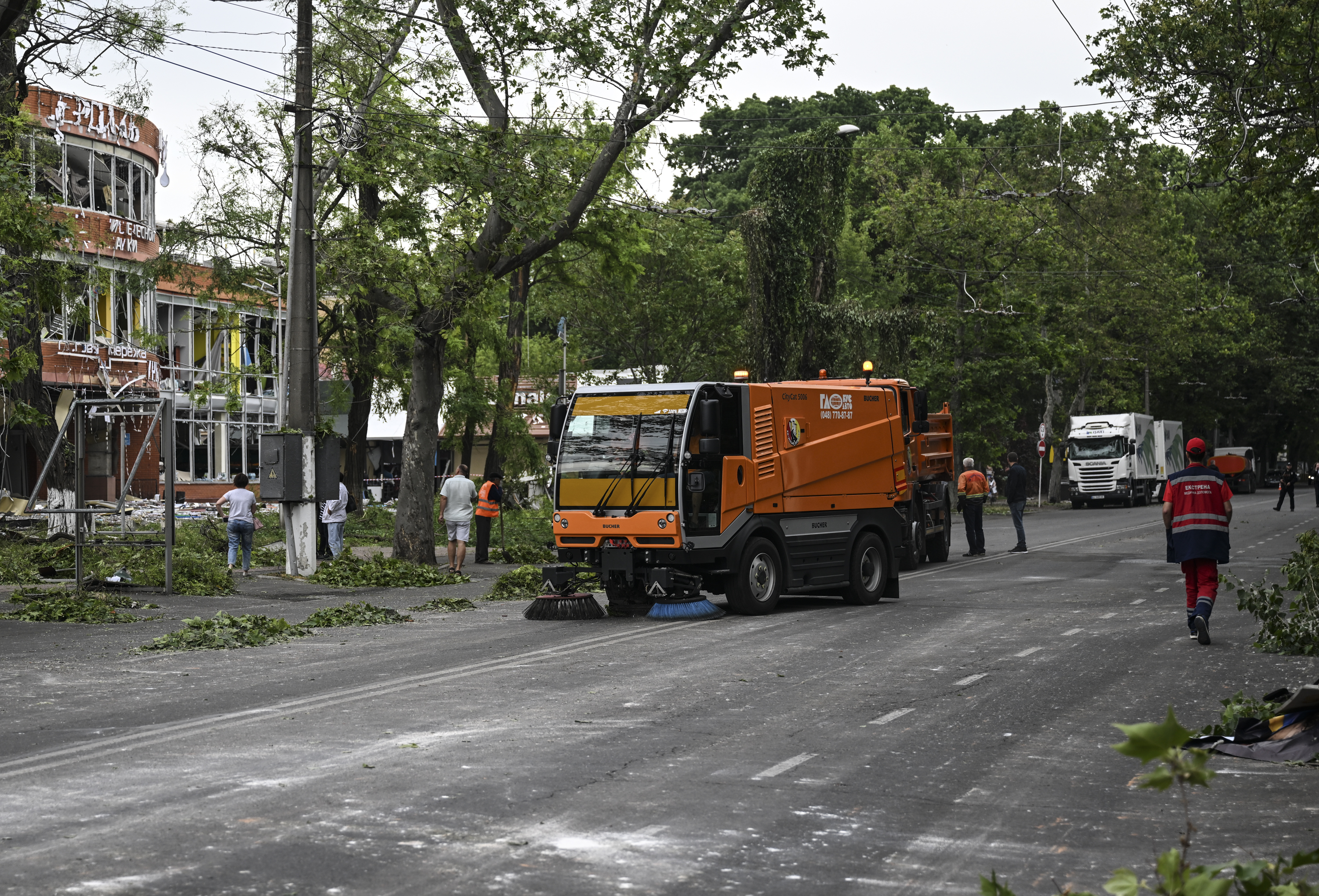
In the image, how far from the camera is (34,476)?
36.1m

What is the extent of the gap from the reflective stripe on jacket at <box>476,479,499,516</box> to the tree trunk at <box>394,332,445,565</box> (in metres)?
1.39

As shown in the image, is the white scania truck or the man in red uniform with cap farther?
the white scania truck

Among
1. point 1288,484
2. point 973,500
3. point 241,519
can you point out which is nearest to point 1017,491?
point 973,500

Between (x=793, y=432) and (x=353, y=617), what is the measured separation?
18.2ft

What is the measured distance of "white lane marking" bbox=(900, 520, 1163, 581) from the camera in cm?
2322

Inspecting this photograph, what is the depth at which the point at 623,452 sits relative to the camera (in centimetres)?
1620

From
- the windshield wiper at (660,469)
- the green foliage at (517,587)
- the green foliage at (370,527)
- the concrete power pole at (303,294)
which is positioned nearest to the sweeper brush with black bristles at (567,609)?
the windshield wiper at (660,469)

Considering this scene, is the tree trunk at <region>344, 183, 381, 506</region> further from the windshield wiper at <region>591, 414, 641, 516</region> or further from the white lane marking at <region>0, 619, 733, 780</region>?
the white lane marking at <region>0, 619, 733, 780</region>

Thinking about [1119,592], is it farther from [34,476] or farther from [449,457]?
[449,457]

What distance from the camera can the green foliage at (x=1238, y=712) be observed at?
8438 millimetres

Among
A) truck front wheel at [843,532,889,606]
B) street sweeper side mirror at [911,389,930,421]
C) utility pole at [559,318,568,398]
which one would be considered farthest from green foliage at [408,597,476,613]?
utility pole at [559,318,568,398]

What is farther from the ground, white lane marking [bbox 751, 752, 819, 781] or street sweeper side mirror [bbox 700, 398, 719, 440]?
street sweeper side mirror [bbox 700, 398, 719, 440]

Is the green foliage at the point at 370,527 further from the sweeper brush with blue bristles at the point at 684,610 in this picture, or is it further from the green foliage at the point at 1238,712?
the green foliage at the point at 1238,712

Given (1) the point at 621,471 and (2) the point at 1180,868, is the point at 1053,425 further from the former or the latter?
(2) the point at 1180,868
